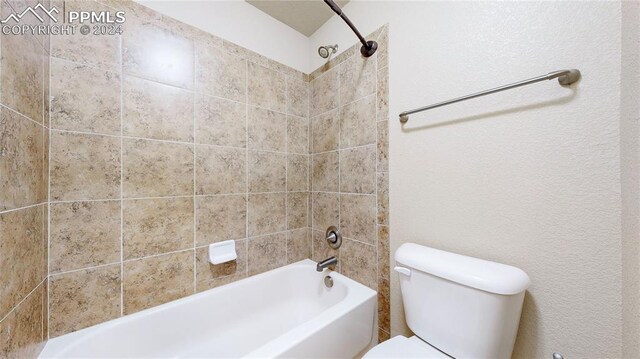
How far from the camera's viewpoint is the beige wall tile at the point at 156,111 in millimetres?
1044

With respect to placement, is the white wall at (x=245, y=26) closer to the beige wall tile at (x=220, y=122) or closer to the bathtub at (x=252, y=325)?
the beige wall tile at (x=220, y=122)

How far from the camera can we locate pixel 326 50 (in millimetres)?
1464

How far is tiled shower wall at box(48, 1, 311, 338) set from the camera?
0.93 meters

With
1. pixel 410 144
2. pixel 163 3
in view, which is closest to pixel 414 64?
pixel 410 144

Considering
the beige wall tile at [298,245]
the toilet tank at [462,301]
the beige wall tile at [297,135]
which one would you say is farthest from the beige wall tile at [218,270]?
the toilet tank at [462,301]

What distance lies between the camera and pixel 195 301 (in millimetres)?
1195

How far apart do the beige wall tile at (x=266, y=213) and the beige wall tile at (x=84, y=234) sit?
2.17 ft

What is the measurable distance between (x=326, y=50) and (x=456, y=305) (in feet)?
5.08

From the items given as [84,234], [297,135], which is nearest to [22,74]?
[84,234]

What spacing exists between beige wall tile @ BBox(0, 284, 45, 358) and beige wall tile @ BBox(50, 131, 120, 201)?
1.25ft

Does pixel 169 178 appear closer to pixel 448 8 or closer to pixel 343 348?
pixel 343 348

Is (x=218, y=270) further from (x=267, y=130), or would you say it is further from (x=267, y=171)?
(x=267, y=130)

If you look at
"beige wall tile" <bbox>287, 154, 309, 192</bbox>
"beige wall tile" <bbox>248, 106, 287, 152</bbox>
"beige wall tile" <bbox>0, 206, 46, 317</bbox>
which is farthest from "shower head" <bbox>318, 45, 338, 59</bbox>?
"beige wall tile" <bbox>0, 206, 46, 317</bbox>

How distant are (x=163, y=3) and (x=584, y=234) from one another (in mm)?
1997
